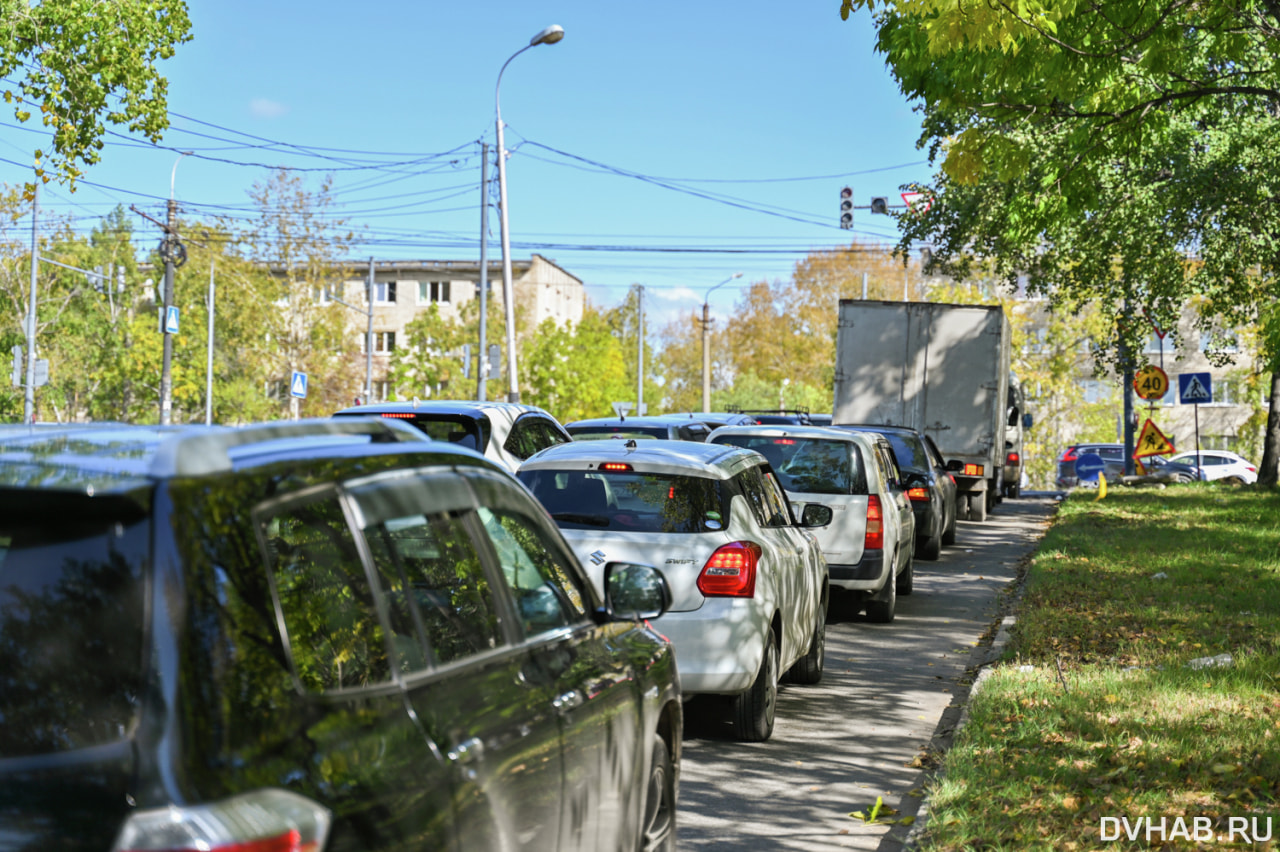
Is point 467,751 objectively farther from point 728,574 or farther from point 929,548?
point 929,548

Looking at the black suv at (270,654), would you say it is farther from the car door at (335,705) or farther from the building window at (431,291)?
the building window at (431,291)

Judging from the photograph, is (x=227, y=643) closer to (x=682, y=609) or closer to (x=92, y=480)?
(x=92, y=480)

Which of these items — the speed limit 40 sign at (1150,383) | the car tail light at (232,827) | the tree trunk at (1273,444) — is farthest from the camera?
the tree trunk at (1273,444)

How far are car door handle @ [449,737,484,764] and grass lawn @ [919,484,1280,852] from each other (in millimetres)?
3049

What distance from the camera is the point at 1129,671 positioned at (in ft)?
28.1

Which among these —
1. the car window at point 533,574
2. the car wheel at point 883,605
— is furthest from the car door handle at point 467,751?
the car wheel at point 883,605

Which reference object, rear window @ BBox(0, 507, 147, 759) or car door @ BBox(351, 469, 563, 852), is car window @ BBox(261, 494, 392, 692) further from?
rear window @ BBox(0, 507, 147, 759)

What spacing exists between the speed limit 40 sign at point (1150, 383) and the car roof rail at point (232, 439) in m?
27.0

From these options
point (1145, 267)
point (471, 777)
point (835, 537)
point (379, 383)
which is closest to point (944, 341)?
point (1145, 267)

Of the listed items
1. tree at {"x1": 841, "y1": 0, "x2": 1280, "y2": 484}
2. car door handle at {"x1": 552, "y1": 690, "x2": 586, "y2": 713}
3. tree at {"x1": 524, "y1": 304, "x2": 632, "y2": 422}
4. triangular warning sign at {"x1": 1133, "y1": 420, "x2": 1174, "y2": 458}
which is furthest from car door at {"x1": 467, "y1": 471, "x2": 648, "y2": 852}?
tree at {"x1": 524, "y1": 304, "x2": 632, "y2": 422}

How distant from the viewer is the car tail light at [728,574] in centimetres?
721

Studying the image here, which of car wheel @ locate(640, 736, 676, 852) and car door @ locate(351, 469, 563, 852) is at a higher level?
car door @ locate(351, 469, 563, 852)

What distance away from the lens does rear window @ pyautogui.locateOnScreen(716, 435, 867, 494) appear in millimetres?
12414

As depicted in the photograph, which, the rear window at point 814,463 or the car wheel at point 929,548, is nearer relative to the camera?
the rear window at point 814,463
